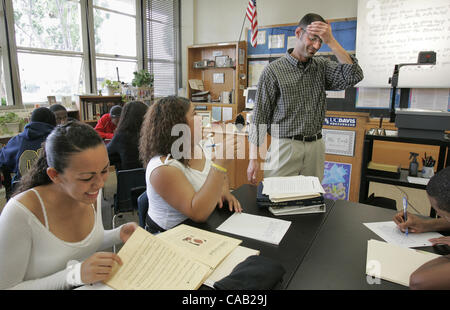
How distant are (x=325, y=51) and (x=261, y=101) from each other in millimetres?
2712

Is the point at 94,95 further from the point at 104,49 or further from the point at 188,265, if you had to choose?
the point at 188,265

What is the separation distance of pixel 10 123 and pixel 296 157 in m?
3.31

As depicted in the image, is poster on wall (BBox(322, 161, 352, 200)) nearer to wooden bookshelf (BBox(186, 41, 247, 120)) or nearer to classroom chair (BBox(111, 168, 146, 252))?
classroom chair (BBox(111, 168, 146, 252))

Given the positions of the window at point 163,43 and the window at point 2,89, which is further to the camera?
the window at point 163,43

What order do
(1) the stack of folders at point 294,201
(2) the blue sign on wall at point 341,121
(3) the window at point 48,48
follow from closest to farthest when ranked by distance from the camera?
1. (1) the stack of folders at point 294,201
2. (2) the blue sign on wall at point 341,121
3. (3) the window at point 48,48

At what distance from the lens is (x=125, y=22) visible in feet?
16.4

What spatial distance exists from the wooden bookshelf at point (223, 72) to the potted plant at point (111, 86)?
1202 mm

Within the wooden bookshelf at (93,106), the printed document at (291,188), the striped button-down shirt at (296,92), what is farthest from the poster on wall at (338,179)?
the wooden bookshelf at (93,106)

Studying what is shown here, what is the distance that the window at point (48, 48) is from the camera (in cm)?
388

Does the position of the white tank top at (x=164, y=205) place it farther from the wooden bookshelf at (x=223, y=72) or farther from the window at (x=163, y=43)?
the window at (x=163, y=43)

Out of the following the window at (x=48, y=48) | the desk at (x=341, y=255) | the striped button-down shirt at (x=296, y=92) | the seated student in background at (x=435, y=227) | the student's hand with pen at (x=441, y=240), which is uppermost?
the window at (x=48, y=48)

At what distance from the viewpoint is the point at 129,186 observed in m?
2.20

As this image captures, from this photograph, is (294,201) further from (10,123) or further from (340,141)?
(10,123)
